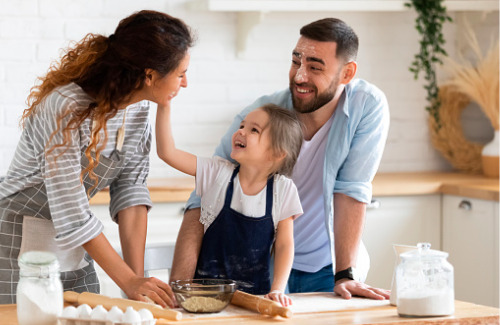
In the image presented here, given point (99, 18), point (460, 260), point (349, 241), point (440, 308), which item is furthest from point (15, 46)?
point (440, 308)

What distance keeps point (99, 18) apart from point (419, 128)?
1.81 meters

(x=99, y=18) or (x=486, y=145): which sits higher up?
(x=99, y=18)

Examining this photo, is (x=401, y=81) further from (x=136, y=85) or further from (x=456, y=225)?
(x=136, y=85)

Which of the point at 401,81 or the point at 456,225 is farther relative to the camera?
the point at 401,81

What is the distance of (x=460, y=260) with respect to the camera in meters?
3.77

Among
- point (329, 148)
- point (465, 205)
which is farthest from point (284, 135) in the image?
point (465, 205)

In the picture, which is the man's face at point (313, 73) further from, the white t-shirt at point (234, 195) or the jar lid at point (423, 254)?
the jar lid at point (423, 254)

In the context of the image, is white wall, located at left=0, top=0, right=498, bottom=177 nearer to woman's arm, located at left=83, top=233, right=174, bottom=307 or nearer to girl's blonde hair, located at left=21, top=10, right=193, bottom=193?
girl's blonde hair, located at left=21, top=10, right=193, bottom=193

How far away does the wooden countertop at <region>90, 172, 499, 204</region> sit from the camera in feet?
11.2

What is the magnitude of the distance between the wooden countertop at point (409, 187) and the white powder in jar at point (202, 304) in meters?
1.57

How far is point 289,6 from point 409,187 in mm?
1017

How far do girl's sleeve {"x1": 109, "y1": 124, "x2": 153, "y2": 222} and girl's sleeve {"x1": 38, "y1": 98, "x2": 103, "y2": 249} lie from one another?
11.6 inches

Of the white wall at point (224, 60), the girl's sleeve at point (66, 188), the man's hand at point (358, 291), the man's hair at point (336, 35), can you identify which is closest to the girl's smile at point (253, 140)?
A: the man's hair at point (336, 35)

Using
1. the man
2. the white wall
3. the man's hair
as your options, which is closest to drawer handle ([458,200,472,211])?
the white wall
